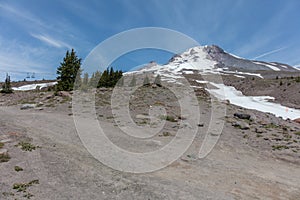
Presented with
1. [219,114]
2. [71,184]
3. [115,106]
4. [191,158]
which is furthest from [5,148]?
[219,114]

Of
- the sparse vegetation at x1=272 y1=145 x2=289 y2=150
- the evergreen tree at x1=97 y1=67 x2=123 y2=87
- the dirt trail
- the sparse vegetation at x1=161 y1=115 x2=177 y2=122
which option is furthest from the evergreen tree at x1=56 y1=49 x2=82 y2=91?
the sparse vegetation at x1=272 y1=145 x2=289 y2=150

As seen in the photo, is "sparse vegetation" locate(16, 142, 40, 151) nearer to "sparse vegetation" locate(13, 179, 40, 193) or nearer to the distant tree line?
"sparse vegetation" locate(13, 179, 40, 193)

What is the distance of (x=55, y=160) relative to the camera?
331 inches

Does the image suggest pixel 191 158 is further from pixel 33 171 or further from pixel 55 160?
pixel 33 171

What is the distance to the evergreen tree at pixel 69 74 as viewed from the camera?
33.6m

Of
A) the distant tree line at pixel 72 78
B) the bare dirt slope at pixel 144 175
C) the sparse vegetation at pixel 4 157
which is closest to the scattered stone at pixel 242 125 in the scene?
the bare dirt slope at pixel 144 175

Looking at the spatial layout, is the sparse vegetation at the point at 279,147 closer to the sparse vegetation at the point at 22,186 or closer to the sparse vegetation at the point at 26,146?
the sparse vegetation at the point at 22,186

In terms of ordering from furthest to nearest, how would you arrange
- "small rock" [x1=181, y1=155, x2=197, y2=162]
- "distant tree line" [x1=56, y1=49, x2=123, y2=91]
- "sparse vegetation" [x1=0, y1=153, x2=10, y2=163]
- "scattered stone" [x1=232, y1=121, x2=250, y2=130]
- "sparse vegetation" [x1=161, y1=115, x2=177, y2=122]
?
"distant tree line" [x1=56, y1=49, x2=123, y2=91], "sparse vegetation" [x1=161, y1=115, x2=177, y2=122], "scattered stone" [x1=232, y1=121, x2=250, y2=130], "small rock" [x1=181, y1=155, x2=197, y2=162], "sparse vegetation" [x1=0, y1=153, x2=10, y2=163]

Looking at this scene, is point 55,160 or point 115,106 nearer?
point 55,160

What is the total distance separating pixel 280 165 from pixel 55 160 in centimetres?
995

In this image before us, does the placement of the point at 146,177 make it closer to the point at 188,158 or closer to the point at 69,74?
the point at 188,158

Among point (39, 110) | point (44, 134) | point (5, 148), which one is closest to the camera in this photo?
point (5, 148)

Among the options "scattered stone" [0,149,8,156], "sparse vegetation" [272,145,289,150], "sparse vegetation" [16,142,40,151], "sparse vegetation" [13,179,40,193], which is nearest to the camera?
"sparse vegetation" [13,179,40,193]

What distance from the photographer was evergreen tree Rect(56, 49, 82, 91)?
1324 inches
